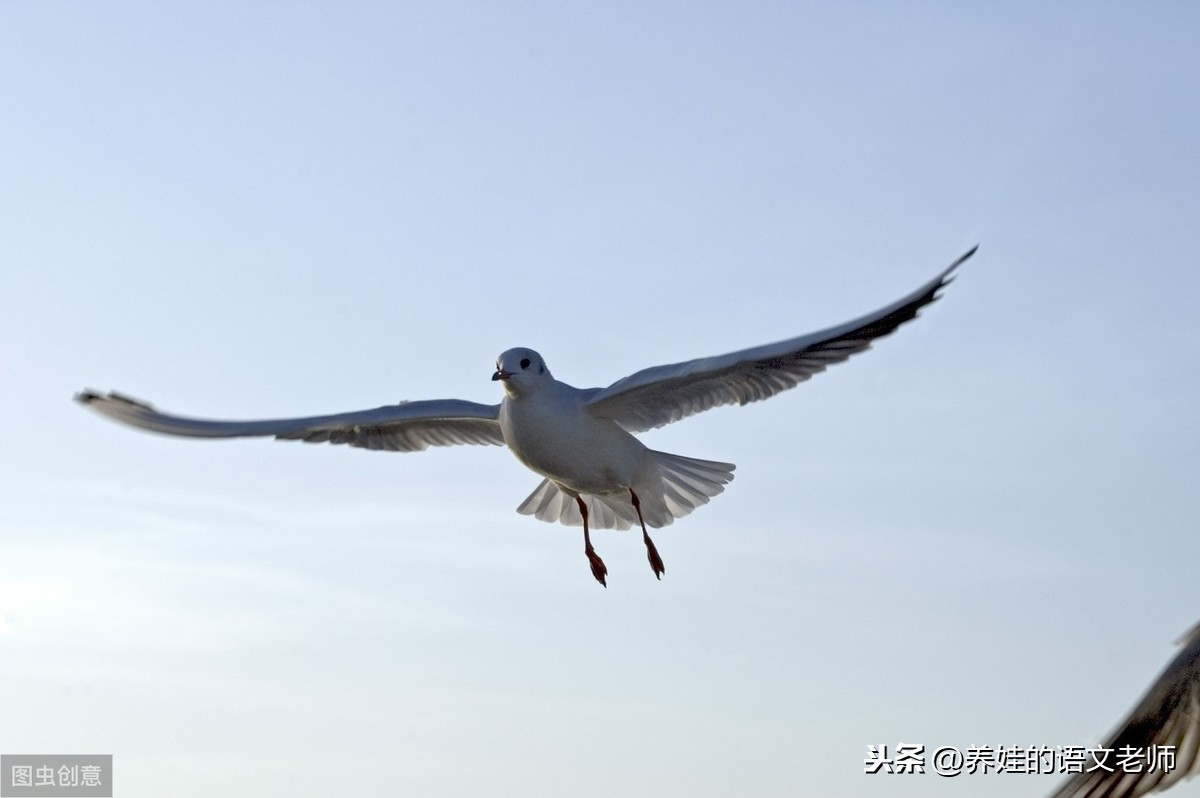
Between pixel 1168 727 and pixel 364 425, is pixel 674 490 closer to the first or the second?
pixel 364 425

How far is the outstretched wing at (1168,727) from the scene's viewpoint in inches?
216

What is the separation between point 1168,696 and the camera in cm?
554

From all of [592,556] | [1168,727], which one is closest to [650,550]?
[592,556]

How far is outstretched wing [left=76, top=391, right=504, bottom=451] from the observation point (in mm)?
9461

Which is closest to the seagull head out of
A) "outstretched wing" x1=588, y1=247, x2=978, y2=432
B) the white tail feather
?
"outstretched wing" x1=588, y1=247, x2=978, y2=432

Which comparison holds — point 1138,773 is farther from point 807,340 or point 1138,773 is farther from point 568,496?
point 568,496

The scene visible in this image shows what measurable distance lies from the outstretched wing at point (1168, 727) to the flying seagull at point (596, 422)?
2.52 m

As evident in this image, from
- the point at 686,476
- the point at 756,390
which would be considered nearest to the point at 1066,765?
the point at 756,390

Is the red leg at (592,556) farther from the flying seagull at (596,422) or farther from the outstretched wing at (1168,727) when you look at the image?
the outstretched wing at (1168,727)

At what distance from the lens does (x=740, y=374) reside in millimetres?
8742

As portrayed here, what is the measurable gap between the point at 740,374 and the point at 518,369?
3.69 feet

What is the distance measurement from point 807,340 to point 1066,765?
10.1ft

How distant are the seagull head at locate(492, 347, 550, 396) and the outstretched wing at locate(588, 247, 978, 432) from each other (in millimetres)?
324

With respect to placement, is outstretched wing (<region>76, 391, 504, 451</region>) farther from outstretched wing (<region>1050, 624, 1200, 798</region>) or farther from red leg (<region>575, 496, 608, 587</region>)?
outstretched wing (<region>1050, 624, 1200, 798</region>)
